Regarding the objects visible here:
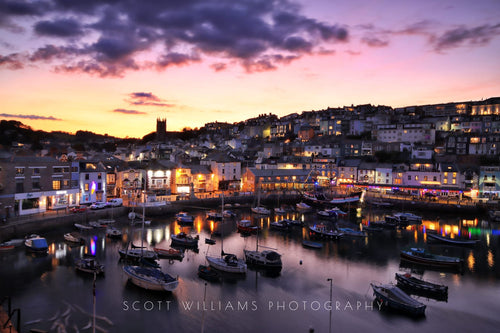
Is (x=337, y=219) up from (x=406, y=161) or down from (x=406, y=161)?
down

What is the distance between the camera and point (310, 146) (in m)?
74.7

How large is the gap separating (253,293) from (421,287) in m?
9.27

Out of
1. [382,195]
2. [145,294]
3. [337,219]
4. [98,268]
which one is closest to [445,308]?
[145,294]

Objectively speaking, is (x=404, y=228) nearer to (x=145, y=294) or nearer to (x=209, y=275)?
(x=209, y=275)

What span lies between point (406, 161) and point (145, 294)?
52692 mm

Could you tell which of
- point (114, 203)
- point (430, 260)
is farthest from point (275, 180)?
point (430, 260)

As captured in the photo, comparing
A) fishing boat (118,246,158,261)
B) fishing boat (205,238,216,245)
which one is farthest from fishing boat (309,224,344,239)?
fishing boat (118,246,158,261)

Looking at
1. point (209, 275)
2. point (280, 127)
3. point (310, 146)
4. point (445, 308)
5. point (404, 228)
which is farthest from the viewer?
point (280, 127)

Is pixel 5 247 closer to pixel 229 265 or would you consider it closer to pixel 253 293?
pixel 229 265

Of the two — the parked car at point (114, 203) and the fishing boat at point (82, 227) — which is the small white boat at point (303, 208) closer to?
the parked car at point (114, 203)

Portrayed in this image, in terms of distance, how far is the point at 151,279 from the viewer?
1795 cm

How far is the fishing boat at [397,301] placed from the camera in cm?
1628

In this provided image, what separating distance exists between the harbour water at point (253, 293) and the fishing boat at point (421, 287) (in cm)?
57

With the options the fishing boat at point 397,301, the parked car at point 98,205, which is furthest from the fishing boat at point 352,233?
the parked car at point 98,205
